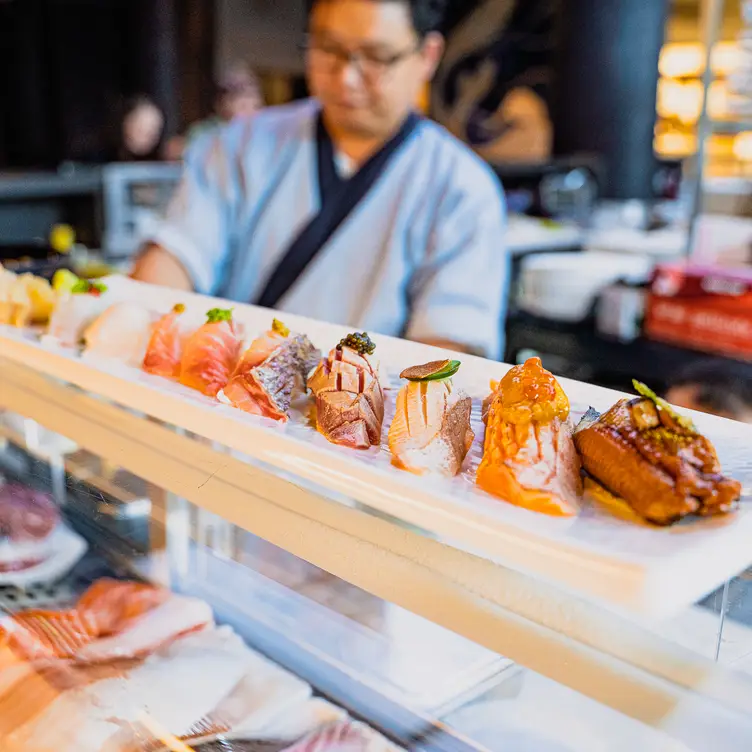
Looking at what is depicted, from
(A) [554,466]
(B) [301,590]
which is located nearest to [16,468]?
(B) [301,590]

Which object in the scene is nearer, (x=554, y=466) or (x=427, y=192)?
(x=554, y=466)

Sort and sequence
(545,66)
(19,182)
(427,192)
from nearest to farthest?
(427,192) < (19,182) < (545,66)

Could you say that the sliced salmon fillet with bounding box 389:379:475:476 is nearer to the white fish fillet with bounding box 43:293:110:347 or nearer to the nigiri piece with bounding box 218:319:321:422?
the nigiri piece with bounding box 218:319:321:422

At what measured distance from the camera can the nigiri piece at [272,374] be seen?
1126 mm

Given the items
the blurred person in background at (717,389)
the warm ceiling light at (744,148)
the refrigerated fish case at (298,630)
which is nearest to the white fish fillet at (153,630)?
the refrigerated fish case at (298,630)

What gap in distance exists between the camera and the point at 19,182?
4918mm

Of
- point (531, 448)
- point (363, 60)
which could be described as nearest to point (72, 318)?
point (531, 448)

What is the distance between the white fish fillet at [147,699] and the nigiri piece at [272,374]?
44 cm

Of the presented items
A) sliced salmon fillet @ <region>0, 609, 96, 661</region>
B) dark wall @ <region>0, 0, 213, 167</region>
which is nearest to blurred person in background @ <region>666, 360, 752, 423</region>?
sliced salmon fillet @ <region>0, 609, 96, 661</region>

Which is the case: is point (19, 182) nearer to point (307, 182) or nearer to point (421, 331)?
point (307, 182)

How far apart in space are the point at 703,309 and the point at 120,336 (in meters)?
2.15

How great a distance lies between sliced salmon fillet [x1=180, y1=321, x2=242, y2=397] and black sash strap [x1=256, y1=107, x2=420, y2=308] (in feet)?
4.55

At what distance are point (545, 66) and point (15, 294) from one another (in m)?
8.04

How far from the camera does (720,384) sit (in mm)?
2932
